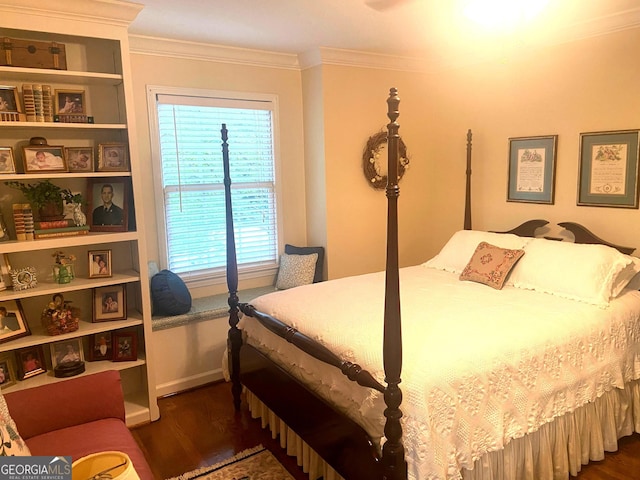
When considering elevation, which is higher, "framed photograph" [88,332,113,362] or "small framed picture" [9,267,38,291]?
"small framed picture" [9,267,38,291]

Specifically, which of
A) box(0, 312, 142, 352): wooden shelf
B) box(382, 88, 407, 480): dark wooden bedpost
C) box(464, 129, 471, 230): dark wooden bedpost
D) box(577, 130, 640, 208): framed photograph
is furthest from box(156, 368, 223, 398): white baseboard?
box(577, 130, 640, 208): framed photograph

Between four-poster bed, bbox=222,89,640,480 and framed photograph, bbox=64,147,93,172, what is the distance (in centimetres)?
80

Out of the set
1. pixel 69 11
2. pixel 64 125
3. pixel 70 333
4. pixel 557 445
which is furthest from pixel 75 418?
pixel 557 445

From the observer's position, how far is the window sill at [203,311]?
10.6 ft

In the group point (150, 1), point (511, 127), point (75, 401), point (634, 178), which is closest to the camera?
point (75, 401)

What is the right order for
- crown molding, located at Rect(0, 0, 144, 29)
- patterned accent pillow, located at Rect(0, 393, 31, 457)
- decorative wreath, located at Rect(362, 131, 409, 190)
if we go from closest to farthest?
1. patterned accent pillow, located at Rect(0, 393, 31, 457)
2. crown molding, located at Rect(0, 0, 144, 29)
3. decorative wreath, located at Rect(362, 131, 409, 190)

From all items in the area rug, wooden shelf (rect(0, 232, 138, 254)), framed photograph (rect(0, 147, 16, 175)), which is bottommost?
the area rug

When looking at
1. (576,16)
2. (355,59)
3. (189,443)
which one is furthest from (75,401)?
(576,16)

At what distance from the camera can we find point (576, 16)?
9.78ft

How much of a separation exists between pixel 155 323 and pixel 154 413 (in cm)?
58

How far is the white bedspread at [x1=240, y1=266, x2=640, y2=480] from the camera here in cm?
184

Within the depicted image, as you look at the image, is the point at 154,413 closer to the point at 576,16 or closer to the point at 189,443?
the point at 189,443

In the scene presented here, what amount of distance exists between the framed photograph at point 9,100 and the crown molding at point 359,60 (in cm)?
208

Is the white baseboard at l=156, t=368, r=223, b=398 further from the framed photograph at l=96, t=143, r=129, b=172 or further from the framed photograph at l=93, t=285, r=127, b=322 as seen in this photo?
the framed photograph at l=96, t=143, r=129, b=172
